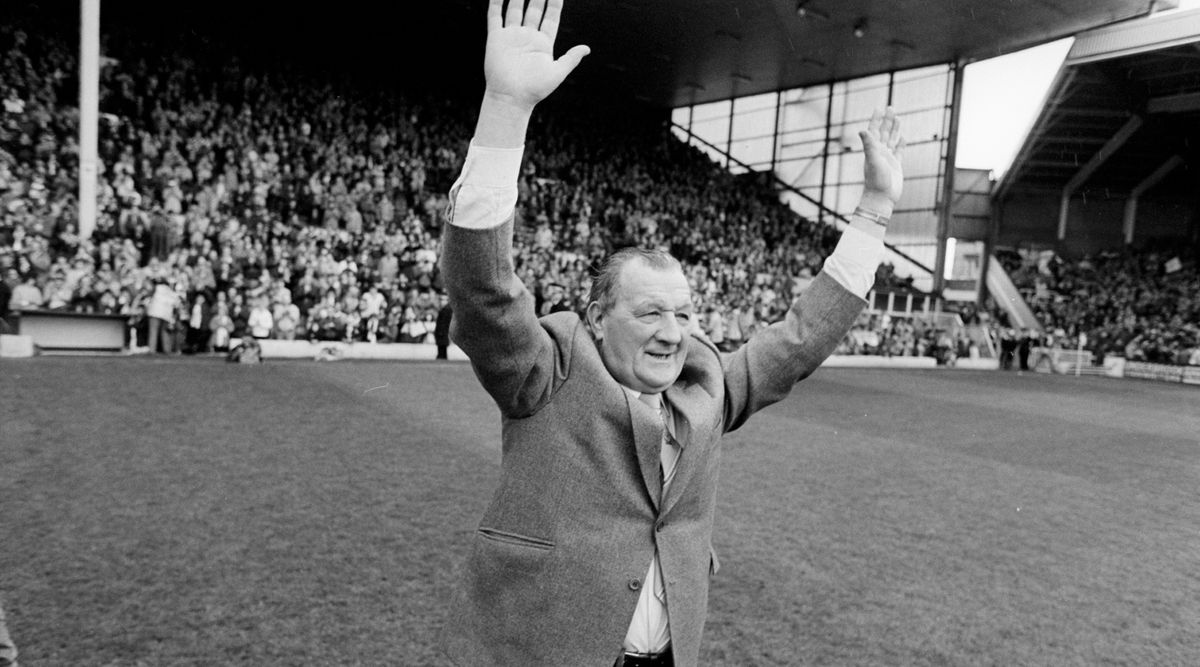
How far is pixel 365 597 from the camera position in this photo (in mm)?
3619

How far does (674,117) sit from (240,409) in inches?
1229

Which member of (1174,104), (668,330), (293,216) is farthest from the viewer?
(1174,104)

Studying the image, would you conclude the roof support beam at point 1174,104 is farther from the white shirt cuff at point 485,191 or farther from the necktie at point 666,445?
the white shirt cuff at point 485,191

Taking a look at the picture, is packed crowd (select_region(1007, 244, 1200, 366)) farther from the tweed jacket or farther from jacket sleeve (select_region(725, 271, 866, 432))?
the tweed jacket

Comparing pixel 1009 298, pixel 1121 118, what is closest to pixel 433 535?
pixel 1121 118

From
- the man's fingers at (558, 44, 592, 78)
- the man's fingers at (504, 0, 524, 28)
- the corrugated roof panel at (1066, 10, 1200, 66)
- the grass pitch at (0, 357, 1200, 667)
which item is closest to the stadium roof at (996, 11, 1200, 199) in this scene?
the corrugated roof panel at (1066, 10, 1200, 66)

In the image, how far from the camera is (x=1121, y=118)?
26.7 metres

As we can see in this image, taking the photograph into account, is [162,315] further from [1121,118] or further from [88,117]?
[1121,118]

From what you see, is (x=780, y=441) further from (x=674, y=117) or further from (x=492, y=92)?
(x=674, y=117)

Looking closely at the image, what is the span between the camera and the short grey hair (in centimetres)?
163

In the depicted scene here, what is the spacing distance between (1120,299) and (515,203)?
3560 centimetres

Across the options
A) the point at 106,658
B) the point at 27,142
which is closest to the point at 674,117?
the point at 27,142

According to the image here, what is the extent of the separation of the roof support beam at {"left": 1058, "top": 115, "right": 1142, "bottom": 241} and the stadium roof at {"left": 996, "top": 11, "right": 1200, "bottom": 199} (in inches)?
1.5

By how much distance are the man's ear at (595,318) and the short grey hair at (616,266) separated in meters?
0.01
